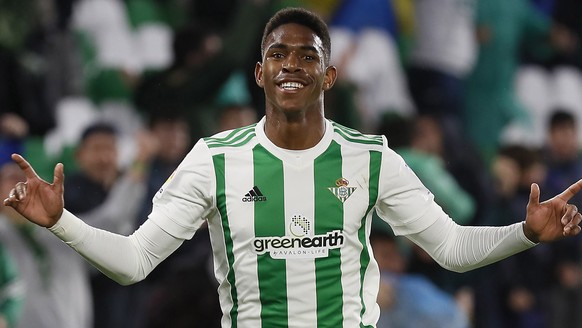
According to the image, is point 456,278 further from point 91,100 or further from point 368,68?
point 91,100

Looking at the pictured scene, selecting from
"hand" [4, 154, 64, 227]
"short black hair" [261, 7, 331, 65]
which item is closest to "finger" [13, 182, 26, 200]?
"hand" [4, 154, 64, 227]

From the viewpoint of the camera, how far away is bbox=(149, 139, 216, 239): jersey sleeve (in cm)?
404

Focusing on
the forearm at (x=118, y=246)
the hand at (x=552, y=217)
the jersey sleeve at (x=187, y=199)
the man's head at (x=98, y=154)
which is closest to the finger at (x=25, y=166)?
the forearm at (x=118, y=246)

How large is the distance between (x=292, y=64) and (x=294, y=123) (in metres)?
0.22

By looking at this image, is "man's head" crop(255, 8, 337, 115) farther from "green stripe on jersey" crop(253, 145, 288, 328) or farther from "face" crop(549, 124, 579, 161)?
"face" crop(549, 124, 579, 161)

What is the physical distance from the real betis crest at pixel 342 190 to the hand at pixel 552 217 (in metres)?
0.56

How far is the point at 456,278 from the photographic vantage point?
7.99 metres

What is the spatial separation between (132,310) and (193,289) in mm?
393

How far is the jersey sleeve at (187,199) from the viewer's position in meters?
4.04

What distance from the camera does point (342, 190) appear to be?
4.10m

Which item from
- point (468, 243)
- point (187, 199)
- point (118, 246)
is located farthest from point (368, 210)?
point (118, 246)

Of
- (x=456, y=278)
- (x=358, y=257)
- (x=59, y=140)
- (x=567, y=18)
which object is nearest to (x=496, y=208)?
(x=456, y=278)

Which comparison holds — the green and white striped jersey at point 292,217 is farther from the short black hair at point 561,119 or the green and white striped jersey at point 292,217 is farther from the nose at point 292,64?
the short black hair at point 561,119

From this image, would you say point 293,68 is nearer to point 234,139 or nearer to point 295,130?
point 295,130
